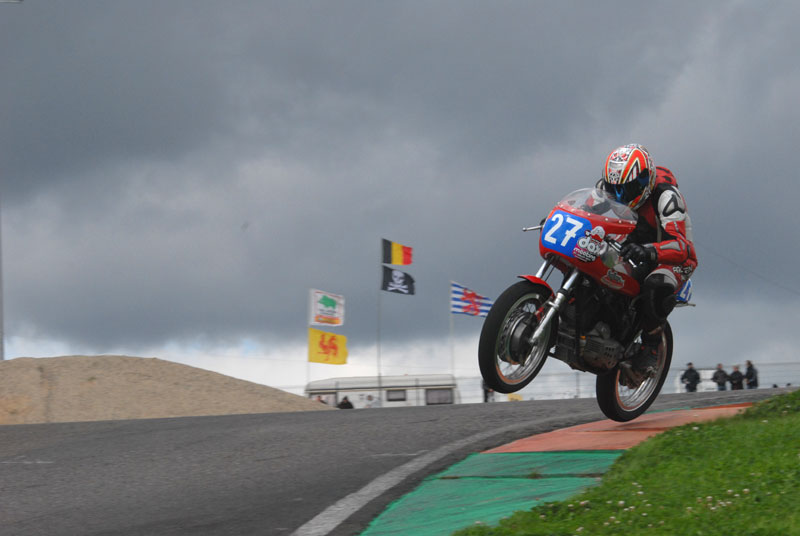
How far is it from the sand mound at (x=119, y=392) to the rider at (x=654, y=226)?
16.9 m

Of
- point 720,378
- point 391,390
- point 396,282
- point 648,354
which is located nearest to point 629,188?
point 648,354

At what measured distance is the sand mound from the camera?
23.0 meters

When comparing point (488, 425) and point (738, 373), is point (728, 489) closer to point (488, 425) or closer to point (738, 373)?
point (488, 425)

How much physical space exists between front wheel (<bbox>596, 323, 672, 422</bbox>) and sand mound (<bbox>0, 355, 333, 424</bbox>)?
15956 millimetres

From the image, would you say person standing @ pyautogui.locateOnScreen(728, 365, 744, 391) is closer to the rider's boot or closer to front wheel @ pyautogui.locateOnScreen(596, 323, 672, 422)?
front wheel @ pyautogui.locateOnScreen(596, 323, 672, 422)

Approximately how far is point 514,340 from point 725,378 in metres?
19.7

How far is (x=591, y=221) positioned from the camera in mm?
6598

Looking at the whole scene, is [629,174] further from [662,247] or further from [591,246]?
[591,246]

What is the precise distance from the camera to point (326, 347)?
34969 mm

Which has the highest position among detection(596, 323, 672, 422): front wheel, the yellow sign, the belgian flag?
the belgian flag

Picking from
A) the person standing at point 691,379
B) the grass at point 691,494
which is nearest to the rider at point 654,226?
the grass at point 691,494

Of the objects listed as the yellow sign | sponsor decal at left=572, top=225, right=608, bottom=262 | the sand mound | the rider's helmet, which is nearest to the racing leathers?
the rider's helmet

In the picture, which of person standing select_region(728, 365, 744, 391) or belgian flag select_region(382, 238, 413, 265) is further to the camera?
belgian flag select_region(382, 238, 413, 265)

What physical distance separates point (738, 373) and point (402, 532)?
70.8 ft
